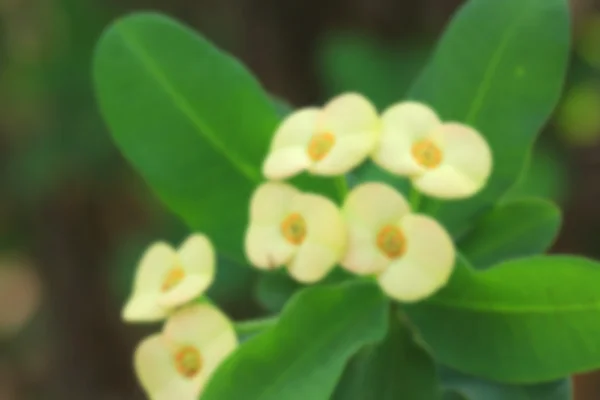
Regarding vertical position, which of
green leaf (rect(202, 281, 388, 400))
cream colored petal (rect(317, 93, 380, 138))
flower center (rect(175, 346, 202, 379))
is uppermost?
cream colored petal (rect(317, 93, 380, 138))

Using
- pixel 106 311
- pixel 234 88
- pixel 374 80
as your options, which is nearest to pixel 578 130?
pixel 374 80

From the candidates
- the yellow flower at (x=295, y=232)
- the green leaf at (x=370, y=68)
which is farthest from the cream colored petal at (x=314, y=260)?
the green leaf at (x=370, y=68)

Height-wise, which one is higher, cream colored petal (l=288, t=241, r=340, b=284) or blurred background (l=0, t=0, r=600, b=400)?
cream colored petal (l=288, t=241, r=340, b=284)

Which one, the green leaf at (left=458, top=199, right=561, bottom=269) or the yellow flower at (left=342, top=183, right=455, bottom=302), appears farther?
the green leaf at (left=458, top=199, right=561, bottom=269)

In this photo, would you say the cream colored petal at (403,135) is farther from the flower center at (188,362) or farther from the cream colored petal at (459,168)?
the flower center at (188,362)

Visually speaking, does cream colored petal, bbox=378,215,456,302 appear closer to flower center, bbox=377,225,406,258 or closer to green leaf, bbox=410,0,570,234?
flower center, bbox=377,225,406,258

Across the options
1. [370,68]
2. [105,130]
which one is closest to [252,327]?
[370,68]

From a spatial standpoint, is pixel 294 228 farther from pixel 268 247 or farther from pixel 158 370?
pixel 158 370

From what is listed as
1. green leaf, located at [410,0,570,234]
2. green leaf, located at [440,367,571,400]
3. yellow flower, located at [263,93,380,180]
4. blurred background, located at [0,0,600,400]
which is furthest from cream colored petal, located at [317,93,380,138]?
blurred background, located at [0,0,600,400]
